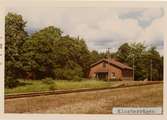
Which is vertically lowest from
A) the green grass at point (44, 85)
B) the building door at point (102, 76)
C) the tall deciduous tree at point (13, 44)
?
the green grass at point (44, 85)

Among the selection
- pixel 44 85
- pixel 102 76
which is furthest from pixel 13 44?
pixel 102 76

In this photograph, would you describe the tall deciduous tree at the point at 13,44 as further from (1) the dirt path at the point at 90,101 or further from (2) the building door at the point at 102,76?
(2) the building door at the point at 102,76

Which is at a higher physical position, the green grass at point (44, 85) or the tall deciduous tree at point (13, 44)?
the tall deciduous tree at point (13, 44)

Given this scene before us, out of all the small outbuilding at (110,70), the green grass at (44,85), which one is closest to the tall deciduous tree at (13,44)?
the green grass at (44,85)

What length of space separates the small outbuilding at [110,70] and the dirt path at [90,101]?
6cm

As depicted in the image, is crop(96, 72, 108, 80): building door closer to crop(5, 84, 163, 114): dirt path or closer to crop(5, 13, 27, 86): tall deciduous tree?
crop(5, 84, 163, 114): dirt path

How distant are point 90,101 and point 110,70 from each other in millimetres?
156

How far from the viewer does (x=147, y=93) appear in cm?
152

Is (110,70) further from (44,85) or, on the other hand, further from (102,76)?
(44,85)

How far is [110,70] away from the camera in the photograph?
60.7 inches

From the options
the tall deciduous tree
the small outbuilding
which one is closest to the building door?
the small outbuilding

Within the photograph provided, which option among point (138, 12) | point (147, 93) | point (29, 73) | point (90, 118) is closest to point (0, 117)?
point (29, 73)

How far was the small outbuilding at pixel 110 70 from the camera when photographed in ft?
5.01

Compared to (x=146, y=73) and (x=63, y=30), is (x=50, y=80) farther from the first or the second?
(x=146, y=73)
